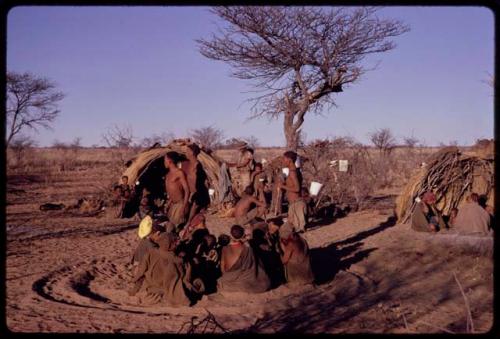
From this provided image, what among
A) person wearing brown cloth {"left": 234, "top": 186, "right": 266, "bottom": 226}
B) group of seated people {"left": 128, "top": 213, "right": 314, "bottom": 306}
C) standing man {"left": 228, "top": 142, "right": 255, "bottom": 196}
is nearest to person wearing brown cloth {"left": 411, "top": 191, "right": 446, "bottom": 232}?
person wearing brown cloth {"left": 234, "top": 186, "right": 266, "bottom": 226}

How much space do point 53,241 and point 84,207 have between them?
4.62 m

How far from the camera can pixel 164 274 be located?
22.0 feet

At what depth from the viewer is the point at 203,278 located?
23.8 ft

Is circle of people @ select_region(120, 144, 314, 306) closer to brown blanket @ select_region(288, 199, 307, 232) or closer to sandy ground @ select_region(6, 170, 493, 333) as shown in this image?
sandy ground @ select_region(6, 170, 493, 333)

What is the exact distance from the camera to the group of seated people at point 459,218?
10.6 m

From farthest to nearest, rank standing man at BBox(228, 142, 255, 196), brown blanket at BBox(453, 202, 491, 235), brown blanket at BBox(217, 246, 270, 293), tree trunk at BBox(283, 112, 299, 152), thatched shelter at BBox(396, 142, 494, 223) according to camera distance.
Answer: tree trunk at BBox(283, 112, 299, 152) < standing man at BBox(228, 142, 255, 196) < thatched shelter at BBox(396, 142, 494, 223) < brown blanket at BBox(453, 202, 491, 235) < brown blanket at BBox(217, 246, 270, 293)

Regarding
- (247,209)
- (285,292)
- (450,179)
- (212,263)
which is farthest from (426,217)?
(212,263)

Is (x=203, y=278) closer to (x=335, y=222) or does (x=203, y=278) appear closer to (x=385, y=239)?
(x=385, y=239)

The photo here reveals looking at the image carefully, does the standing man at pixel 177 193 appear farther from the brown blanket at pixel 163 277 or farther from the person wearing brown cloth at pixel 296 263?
the brown blanket at pixel 163 277

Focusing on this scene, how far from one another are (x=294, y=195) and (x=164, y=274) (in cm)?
500

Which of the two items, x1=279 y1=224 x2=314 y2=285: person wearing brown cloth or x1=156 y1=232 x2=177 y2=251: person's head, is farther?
x1=279 y1=224 x2=314 y2=285: person wearing brown cloth

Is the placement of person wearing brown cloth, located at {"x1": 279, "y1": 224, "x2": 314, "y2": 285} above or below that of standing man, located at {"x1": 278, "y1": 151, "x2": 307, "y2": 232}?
below

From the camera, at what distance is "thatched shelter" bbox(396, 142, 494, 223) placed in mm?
13109
